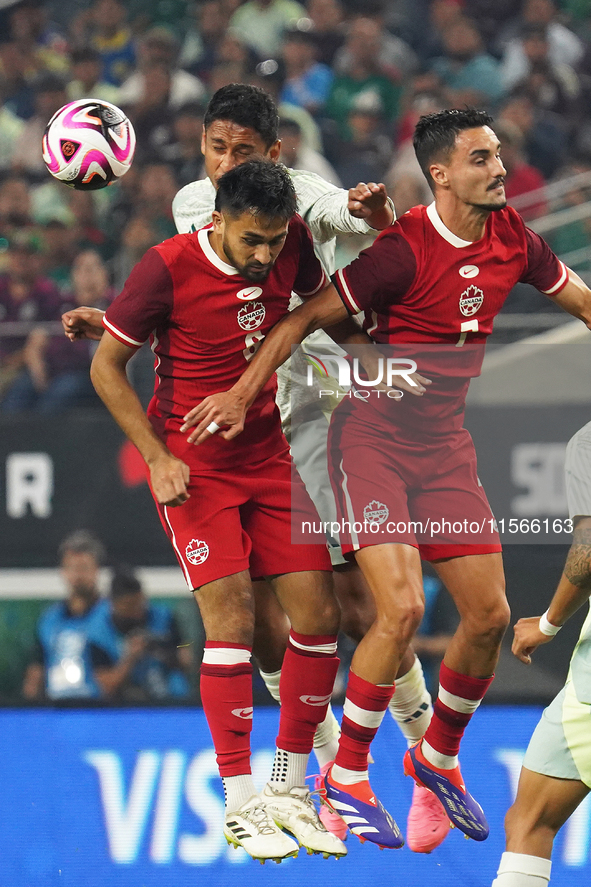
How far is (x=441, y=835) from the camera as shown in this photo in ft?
16.1

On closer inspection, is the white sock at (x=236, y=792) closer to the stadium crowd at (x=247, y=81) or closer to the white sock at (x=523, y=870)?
the white sock at (x=523, y=870)

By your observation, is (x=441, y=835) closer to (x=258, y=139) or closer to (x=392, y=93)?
(x=258, y=139)

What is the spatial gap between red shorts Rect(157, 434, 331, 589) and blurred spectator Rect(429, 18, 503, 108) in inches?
256

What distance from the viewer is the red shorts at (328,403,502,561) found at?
4395mm

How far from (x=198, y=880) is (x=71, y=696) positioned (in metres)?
1.92

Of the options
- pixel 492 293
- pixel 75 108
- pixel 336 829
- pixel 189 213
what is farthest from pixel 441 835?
pixel 75 108

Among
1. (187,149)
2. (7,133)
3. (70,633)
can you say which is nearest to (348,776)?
(70,633)

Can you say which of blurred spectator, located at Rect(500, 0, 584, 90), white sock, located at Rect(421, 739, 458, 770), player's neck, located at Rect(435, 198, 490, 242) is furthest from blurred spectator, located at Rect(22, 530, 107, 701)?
blurred spectator, located at Rect(500, 0, 584, 90)

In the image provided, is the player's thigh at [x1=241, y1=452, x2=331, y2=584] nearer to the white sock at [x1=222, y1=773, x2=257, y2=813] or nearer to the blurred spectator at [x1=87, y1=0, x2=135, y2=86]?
the white sock at [x1=222, y1=773, x2=257, y2=813]

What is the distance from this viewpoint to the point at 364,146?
959cm

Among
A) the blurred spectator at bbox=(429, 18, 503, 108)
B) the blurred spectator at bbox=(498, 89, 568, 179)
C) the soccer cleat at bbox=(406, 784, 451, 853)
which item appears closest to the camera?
the soccer cleat at bbox=(406, 784, 451, 853)

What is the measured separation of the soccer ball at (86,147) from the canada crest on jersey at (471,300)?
4.79ft

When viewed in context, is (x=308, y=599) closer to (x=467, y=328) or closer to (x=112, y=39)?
(x=467, y=328)

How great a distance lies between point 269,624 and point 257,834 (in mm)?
907
